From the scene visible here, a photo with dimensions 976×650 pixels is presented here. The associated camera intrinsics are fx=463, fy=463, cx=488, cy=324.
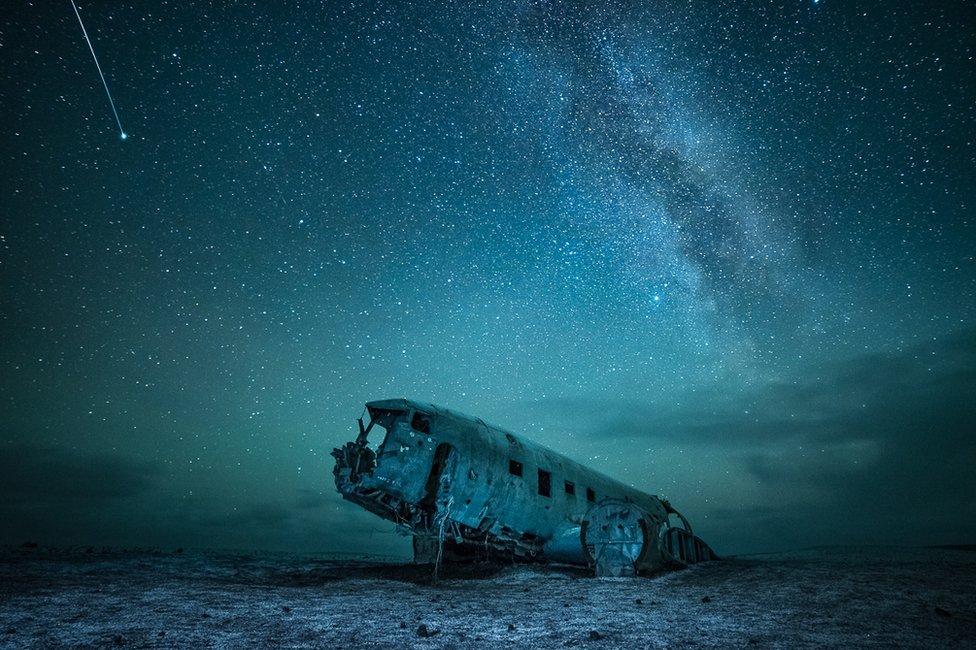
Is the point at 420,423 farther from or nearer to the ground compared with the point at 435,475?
farther from the ground

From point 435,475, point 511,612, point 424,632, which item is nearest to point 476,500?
point 435,475

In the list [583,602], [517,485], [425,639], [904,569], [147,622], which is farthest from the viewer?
[517,485]

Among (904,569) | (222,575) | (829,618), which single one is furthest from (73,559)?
(904,569)

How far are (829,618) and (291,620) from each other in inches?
351

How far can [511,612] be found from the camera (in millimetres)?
8836

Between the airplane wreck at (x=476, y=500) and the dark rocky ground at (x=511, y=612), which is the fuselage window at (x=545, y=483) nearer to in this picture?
the airplane wreck at (x=476, y=500)

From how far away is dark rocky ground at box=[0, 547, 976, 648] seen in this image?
257 inches

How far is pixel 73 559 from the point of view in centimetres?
1802

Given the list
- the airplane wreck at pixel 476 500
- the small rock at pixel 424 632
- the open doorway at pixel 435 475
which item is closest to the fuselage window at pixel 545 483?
the airplane wreck at pixel 476 500

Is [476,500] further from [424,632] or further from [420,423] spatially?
[424,632]

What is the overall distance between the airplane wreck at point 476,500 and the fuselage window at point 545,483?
0.07 m

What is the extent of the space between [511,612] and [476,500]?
288 inches

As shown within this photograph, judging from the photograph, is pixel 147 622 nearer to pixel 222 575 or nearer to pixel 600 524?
pixel 222 575

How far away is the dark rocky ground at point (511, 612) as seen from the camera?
6531mm
